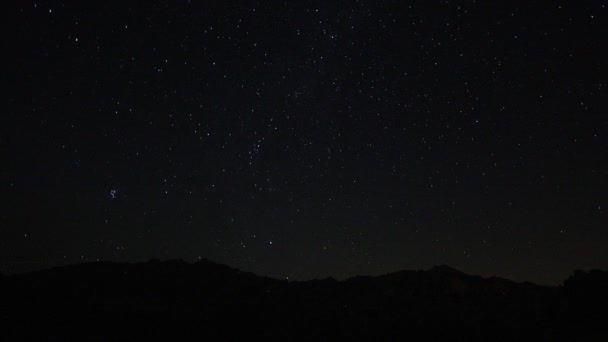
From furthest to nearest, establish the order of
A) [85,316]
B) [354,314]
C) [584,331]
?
[354,314] < [85,316] < [584,331]

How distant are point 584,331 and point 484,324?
12.7 ft

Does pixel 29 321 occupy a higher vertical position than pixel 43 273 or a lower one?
lower

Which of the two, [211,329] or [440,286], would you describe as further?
[440,286]

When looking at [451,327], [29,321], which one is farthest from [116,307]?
[451,327]

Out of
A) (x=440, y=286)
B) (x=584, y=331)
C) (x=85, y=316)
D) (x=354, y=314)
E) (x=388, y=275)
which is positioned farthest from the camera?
(x=388, y=275)

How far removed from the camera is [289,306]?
70.7 ft

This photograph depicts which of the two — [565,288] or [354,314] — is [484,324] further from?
[354,314]

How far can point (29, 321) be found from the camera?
17.8 metres

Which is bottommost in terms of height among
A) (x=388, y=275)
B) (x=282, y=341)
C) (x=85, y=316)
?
(x=282, y=341)

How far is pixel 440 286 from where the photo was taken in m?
22.8

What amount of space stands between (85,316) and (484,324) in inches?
638

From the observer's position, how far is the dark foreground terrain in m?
17.2

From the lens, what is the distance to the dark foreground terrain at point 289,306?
1723cm

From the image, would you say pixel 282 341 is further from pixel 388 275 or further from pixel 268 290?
pixel 388 275
